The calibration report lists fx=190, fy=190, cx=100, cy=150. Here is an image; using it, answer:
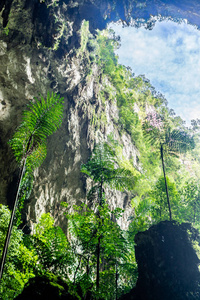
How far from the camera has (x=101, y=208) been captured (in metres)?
6.27

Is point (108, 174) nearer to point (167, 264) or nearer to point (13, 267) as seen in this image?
point (13, 267)

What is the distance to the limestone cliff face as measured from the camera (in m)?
9.54

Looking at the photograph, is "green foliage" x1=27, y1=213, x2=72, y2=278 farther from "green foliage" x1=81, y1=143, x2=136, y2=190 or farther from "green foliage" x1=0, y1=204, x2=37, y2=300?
"green foliage" x1=81, y1=143, x2=136, y2=190

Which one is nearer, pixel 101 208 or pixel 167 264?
pixel 101 208

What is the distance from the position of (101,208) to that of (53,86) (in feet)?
30.4

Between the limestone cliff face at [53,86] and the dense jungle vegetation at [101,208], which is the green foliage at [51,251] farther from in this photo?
the limestone cliff face at [53,86]

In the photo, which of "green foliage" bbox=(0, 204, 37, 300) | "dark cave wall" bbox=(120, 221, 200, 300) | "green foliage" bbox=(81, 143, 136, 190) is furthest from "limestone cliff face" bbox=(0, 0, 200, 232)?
"dark cave wall" bbox=(120, 221, 200, 300)

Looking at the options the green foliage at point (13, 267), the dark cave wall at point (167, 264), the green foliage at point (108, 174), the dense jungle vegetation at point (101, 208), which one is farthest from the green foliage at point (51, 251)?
the dark cave wall at point (167, 264)

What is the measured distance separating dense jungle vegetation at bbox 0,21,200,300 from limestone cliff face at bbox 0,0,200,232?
1.08 meters

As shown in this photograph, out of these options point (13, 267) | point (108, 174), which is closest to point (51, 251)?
point (13, 267)

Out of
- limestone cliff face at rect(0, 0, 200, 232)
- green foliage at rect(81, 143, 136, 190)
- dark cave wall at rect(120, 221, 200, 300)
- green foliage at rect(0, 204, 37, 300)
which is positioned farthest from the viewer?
limestone cliff face at rect(0, 0, 200, 232)

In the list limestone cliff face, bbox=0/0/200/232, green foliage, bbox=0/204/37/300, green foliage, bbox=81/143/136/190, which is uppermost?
→ limestone cliff face, bbox=0/0/200/232

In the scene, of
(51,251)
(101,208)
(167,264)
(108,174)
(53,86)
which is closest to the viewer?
(51,251)

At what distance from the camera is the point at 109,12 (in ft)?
61.3
